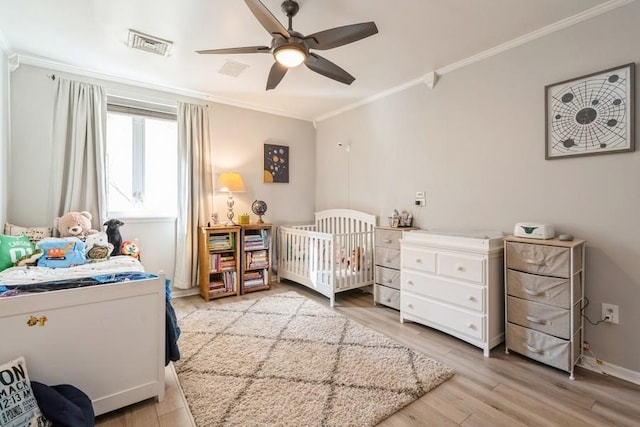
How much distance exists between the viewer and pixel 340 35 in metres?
1.75

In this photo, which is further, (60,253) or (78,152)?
(78,152)

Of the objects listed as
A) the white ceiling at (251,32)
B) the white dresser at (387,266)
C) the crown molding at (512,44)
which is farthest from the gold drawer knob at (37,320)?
the crown molding at (512,44)

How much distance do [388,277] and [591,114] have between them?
6.79 ft

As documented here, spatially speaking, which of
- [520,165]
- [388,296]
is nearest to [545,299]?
[520,165]

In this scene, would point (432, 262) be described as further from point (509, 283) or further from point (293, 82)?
point (293, 82)

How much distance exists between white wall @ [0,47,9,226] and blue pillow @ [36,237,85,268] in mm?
558

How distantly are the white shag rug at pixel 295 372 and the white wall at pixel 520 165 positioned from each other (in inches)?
50.2

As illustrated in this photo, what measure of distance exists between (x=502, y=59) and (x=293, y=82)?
194cm

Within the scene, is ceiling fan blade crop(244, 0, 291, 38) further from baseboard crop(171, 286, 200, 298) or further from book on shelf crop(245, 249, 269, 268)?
baseboard crop(171, 286, 200, 298)

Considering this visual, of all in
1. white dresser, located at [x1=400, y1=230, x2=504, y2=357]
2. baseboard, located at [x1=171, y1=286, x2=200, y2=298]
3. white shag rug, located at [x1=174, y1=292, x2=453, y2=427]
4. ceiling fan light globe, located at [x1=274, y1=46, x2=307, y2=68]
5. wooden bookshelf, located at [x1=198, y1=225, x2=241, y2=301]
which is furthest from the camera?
baseboard, located at [x1=171, y1=286, x2=200, y2=298]

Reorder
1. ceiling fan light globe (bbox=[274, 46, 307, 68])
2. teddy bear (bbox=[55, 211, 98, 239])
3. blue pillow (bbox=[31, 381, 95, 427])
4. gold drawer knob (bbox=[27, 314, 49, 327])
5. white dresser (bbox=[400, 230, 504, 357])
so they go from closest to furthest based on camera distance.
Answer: blue pillow (bbox=[31, 381, 95, 427]) → gold drawer knob (bbox=[27, 314, 49, 327]) → ceiling fan light globe (bbox=[274, 46, 307, 68]) → white dresser (bbox=[400, 230, 504, 357]) → teddy bear (bbox=[55, 211, 98, 239])

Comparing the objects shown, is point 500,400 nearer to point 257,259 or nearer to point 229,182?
point 257,259

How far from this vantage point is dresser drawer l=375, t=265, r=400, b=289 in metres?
3.01

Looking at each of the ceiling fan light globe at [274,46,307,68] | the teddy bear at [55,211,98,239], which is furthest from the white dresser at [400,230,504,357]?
the teddy bear at [55,211,98,239]
